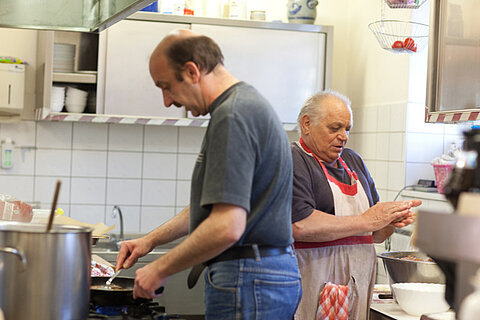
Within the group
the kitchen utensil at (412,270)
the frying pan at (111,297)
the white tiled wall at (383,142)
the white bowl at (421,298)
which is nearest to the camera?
the frying pan at (111,297)

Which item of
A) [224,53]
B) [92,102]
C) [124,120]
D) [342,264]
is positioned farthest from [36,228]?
[224,53]

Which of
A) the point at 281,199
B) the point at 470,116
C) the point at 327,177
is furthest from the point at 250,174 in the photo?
the point at 470,116

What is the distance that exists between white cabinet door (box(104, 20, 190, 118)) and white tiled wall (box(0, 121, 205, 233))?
0.37m

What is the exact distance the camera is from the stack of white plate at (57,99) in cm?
385

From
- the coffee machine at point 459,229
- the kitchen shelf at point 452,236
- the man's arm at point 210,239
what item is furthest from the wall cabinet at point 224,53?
the kitchen shelf at point 452,236

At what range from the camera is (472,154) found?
1.08 meters

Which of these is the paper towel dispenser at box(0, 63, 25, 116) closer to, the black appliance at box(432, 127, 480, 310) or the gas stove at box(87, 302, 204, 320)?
the gas stove at box(87, 302, 204, 320)

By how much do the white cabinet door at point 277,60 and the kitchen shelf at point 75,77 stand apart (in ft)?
2.25

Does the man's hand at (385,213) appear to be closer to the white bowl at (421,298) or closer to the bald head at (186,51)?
the white bowl at (421,298)

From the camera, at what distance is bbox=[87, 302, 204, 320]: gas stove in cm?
169

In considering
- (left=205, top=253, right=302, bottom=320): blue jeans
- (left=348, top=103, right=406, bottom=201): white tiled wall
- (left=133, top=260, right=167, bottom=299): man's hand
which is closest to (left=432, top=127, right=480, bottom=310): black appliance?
(left=205, top=253, right=302, bottom=320): blue jeans

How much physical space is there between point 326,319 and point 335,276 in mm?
154

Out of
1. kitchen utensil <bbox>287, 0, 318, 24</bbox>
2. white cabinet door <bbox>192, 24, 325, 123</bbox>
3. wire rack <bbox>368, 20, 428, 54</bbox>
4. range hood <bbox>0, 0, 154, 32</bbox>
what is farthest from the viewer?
kitchen utensil <bbox>287, 0, 318, 24</bbox>

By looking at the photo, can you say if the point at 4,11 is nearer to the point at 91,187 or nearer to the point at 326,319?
the point at 326,319
